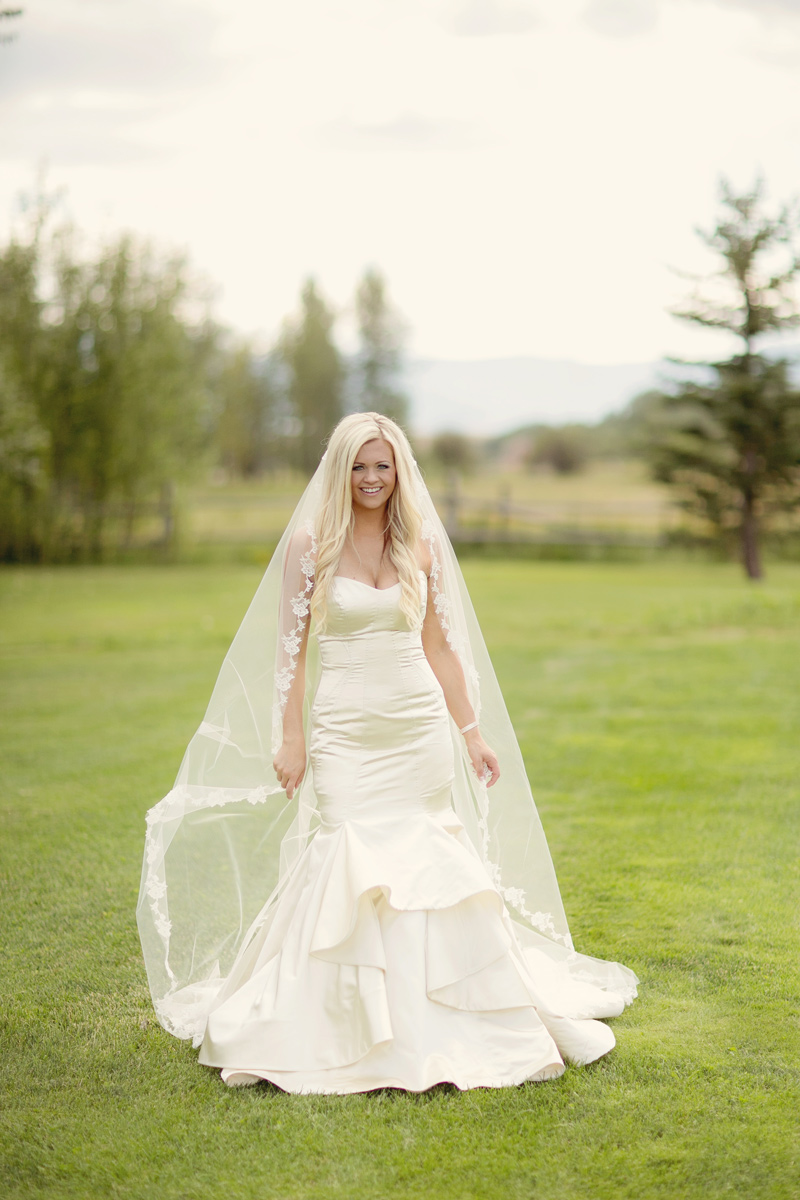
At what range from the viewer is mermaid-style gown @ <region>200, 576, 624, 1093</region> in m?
3.10

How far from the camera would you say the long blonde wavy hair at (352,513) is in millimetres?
3441

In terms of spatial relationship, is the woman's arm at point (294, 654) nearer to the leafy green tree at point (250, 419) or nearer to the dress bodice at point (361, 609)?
the dress bodice at point (361, 609)

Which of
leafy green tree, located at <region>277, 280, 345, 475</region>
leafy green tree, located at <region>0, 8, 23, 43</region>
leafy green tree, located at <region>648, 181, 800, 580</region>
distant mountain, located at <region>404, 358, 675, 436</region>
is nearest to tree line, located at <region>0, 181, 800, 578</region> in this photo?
leafy green tree, located at <region>648, 181, 800, 580</region>

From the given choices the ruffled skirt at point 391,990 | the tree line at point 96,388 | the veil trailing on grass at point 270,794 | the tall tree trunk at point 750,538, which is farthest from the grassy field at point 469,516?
the ruffled skirt at point 391,990

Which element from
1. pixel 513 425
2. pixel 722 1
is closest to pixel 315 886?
pixel 722 1

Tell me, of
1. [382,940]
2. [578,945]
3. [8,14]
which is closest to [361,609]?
[382,940]

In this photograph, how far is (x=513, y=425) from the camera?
62.9 m

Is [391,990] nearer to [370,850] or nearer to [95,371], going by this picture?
[370,850]

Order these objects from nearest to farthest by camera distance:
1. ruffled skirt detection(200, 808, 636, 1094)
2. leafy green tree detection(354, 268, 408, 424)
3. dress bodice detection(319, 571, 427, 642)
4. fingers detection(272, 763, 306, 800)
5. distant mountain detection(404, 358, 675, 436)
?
ruffled skirt detection(200, 808, 636, 1094), dress bodice detection(319, 571, 427, 642), fingers detection(272, 763, 306, 800), leafy green tree detection(354, 268, 408, 424), distant mountain detection(404, 358, 675, 436)

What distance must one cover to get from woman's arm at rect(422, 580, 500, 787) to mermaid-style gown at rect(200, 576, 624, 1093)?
0.92 feet

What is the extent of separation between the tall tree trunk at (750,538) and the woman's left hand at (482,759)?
19264 mm

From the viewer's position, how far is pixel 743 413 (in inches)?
824

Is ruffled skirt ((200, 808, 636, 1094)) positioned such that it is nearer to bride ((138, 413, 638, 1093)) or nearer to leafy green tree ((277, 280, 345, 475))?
bride ((138, 413, 638, 1093))

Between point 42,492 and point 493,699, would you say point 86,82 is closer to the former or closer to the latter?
point 42,492
